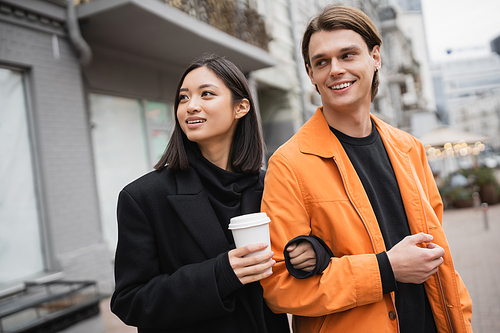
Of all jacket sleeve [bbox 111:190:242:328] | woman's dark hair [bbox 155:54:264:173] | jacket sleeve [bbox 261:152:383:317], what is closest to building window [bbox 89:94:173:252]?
woman's dark hair [bbox 155:54:264:173]

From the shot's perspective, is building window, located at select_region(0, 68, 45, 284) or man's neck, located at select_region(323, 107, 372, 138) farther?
building window, located at select_region(0, 68, 45, 284)

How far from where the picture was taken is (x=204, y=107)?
1794 mm

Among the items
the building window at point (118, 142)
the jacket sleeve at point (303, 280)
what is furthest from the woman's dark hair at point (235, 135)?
the building window at point (118, 142)

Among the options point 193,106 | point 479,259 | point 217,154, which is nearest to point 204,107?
point 193,106

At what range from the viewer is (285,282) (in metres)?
1.52

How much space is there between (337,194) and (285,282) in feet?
1.40

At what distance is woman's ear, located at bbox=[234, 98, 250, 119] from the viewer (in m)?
1.97

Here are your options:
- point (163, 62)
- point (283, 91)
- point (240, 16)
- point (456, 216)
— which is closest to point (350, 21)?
point (163, 62)

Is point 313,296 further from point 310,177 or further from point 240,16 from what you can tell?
point 240,16

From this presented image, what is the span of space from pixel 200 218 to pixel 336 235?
23.3 inches

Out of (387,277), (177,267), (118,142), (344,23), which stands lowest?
(387,277)

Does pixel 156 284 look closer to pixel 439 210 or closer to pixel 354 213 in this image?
pixel 354 213

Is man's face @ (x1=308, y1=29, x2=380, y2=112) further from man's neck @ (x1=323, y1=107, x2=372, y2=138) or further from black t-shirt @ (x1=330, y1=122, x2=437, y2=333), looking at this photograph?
black t-shirt @ (x1=330, y1=122, x2=437, y2=333)

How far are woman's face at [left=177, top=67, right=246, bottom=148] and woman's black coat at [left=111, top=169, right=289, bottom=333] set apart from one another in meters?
0.20
